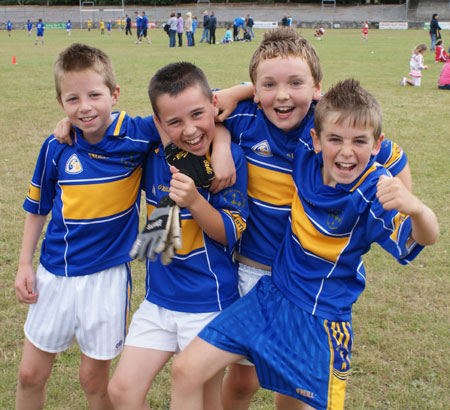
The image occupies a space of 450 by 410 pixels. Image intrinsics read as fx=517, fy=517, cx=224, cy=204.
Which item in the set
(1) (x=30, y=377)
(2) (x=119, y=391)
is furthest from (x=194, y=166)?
(1) (x=30, y=377)

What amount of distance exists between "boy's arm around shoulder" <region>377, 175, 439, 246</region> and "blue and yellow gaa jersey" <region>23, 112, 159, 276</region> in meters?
1.15

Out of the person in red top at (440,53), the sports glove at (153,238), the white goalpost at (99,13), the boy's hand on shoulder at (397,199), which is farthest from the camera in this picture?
the white goalpost at (99,13)

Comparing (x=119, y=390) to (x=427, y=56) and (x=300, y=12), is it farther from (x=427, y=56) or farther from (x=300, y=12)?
(x=300, y=12)

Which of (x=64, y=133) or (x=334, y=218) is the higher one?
(x=64, y=133)

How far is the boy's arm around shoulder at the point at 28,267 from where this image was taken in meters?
2.58

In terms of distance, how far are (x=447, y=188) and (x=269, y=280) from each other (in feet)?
15.1

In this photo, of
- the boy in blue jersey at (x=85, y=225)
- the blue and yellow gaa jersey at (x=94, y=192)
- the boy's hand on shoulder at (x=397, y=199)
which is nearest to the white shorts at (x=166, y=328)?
the boy in blue jersey at (x=85, y=225)

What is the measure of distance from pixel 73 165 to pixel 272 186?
97 cm

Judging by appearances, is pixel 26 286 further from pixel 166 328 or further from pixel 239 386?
pixel 239 386

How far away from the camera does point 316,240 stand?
2219 mm

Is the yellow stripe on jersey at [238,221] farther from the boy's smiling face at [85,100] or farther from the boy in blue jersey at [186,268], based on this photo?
the boy's smiling face at [85,100]

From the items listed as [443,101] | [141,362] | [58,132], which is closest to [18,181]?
[58,132]

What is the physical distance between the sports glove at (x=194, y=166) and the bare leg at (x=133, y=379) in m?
0.80

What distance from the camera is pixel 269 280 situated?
241cm
